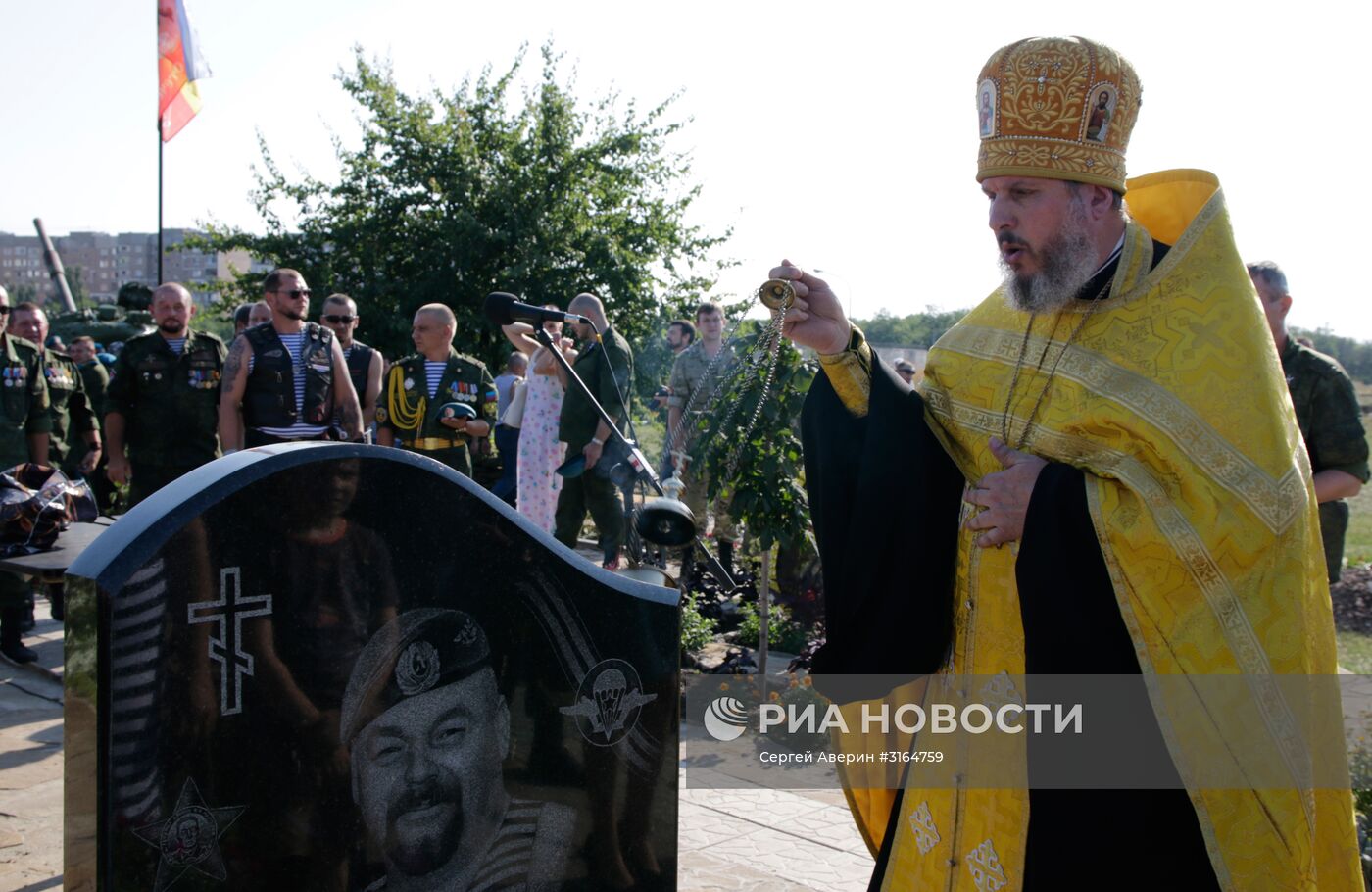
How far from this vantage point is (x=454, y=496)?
2.71m

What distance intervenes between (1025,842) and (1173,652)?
53 centimetres

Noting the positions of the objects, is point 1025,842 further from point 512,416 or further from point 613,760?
point 512,416

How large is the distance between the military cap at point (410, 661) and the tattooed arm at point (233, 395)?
4.11 meters

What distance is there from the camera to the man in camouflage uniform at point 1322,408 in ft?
14.9

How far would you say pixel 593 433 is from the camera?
24.5ft

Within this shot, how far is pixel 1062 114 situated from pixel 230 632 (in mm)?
1999

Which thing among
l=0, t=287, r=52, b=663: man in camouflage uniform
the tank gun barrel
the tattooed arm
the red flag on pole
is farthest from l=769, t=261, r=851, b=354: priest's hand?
the tank gun barrel

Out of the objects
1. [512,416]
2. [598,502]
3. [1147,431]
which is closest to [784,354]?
[598,502]

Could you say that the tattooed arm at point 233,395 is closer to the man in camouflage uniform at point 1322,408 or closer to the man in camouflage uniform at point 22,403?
the man in camouflage uniform at point 22,403

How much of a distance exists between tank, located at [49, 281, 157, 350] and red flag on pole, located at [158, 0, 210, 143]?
2595 millimetres

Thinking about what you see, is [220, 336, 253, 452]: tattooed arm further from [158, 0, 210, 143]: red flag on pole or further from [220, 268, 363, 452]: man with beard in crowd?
[158, 0, 210, 143]: red flag on pole

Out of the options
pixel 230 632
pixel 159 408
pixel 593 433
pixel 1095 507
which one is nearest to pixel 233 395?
pixel 159 408

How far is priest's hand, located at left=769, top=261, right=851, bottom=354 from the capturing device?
2.50m

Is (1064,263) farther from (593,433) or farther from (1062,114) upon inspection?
(593,433)
